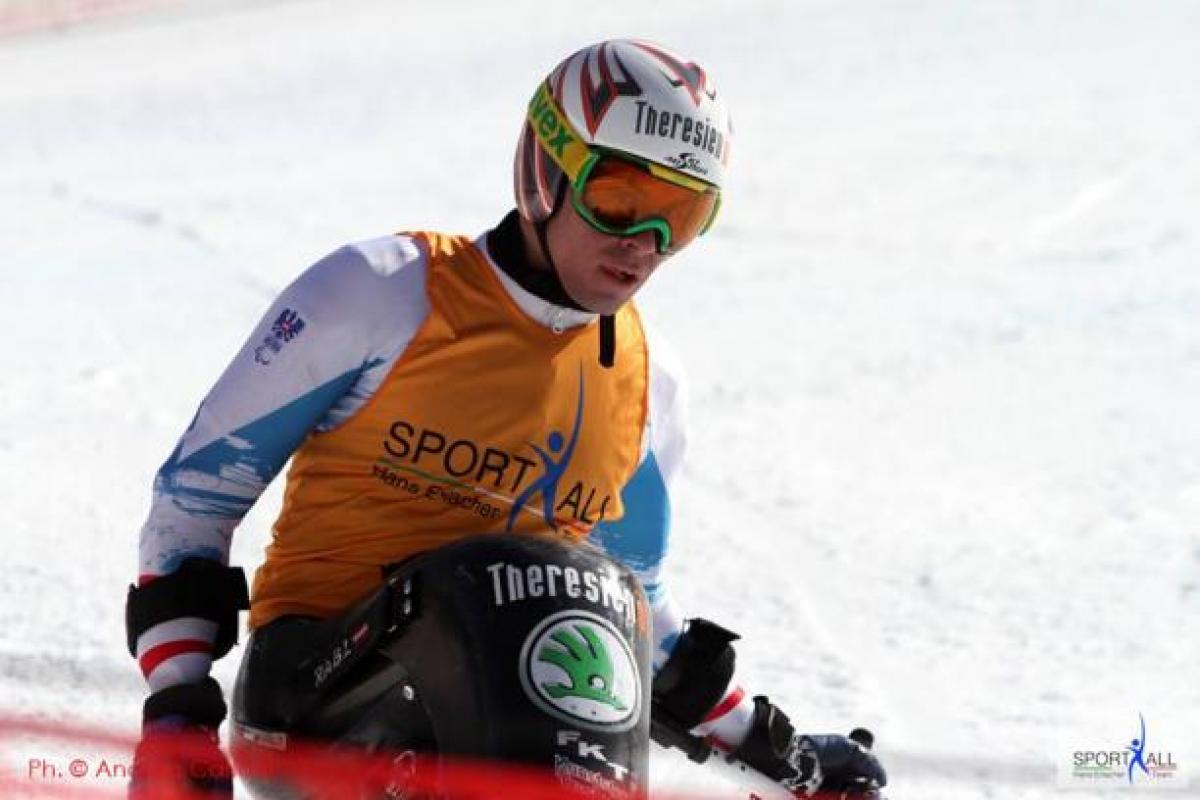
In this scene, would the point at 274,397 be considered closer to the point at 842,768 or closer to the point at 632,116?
the point at 632,116

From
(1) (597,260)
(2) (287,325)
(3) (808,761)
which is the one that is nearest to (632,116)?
(1) (597,260)

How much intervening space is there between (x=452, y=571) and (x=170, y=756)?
0.54 metres

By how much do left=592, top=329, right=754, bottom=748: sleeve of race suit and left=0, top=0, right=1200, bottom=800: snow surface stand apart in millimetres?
972

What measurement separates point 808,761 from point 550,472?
42.8 inches

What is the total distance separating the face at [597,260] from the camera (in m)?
3.54

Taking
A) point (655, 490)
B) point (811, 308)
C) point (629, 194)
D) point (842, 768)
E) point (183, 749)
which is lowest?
point (183, 749)

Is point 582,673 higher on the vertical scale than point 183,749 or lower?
higher

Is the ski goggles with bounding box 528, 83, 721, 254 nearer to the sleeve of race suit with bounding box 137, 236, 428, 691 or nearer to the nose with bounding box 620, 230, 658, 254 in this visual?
the nose with bounding box 620, 230, 658, 254

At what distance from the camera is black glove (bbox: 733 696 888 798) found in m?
4.25

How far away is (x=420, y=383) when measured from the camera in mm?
3516

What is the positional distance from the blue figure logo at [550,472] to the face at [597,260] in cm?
21

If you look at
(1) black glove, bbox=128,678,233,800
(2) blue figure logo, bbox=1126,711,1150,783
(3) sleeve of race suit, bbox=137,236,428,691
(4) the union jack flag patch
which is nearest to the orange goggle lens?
(3) sleeve of race suit, bbox=137,236,428,691

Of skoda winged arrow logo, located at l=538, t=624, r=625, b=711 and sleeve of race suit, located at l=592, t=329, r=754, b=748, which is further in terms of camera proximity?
sleeve of race suit, located at l=592, t=329, r=754, b=748

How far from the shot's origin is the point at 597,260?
3.56 metres
